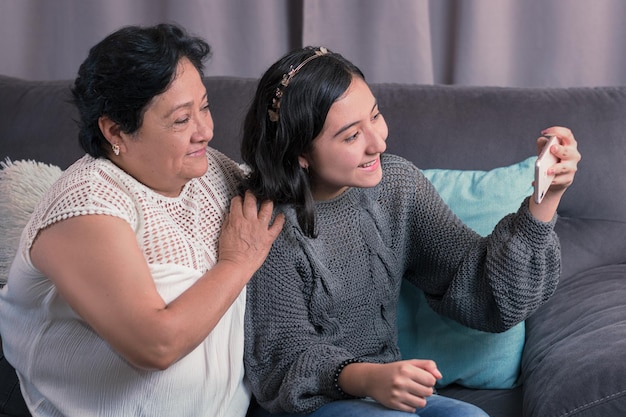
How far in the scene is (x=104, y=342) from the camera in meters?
1.49

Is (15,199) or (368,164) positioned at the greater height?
(368,164)

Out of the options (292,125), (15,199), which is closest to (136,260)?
(292,125)

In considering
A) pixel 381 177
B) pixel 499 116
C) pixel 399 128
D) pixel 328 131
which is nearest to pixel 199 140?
pixel 328 131

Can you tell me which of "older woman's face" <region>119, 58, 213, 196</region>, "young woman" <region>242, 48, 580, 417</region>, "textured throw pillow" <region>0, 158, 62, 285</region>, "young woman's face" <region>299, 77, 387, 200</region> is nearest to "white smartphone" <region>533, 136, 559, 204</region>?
"young woman" <region>242, 48, 580, 417</region>

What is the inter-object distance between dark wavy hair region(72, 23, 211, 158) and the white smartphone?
2.02 feet

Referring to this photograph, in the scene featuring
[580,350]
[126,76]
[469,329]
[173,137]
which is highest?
[126,76]

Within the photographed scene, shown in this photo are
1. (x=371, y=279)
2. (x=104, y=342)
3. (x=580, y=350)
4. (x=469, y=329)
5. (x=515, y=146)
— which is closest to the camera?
(x=104, y=342)

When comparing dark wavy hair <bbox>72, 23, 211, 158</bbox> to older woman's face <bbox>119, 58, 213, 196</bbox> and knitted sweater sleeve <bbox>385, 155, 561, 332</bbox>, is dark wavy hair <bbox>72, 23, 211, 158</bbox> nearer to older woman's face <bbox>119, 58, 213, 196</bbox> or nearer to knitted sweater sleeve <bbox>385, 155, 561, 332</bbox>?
older woman's face <bbox>119, 58, 213, 196</bbox>

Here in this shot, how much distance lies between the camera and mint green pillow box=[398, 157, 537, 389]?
5.93ft

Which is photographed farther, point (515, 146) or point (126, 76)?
point (515, 146)

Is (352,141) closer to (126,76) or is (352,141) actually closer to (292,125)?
(292,125)

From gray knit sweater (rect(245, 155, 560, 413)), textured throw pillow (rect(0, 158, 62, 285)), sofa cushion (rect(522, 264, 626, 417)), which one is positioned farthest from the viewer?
textured throw pillow (rect(0, 158, 62, 285))

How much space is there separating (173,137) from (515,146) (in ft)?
2.79

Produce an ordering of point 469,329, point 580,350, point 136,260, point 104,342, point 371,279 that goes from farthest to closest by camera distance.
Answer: point 469,329
point 371,279
point 580,350
point 104,342
point 136,260
